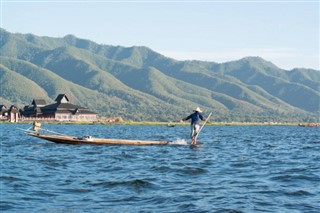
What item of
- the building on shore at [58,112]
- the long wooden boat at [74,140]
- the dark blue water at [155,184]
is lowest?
the dark blue water at [155,184]

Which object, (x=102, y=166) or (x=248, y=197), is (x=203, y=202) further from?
(x=102, y=166)

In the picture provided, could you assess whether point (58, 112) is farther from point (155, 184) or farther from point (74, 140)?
point (155, 184)

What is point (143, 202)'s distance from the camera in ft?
55.6

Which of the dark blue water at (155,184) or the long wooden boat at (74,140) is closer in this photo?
the dark blue water at (155,184)

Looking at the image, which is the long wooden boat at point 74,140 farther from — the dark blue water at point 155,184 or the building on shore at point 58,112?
the building on shore at point 58,112

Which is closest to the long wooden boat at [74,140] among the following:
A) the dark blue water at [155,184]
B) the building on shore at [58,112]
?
the dark blue water at [155,184]

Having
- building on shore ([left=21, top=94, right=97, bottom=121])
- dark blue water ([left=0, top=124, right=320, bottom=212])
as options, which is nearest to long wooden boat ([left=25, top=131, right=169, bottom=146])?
dark blue water ([left=0, top=124, right=320, bottom=212])

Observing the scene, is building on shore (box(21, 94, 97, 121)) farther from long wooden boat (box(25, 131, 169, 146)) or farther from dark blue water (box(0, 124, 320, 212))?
dark blue water (box(0, 124, 320, 212))

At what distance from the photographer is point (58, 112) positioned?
16462 cm

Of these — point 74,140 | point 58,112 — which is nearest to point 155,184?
point 74,140

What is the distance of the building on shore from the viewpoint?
163875mm

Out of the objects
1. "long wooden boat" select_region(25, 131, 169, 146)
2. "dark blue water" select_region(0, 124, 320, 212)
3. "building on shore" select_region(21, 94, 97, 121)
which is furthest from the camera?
"building on shore" select_region(21, 94, 97, 121)

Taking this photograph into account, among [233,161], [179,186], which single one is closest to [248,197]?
[179,186]

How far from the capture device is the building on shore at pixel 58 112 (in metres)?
164
